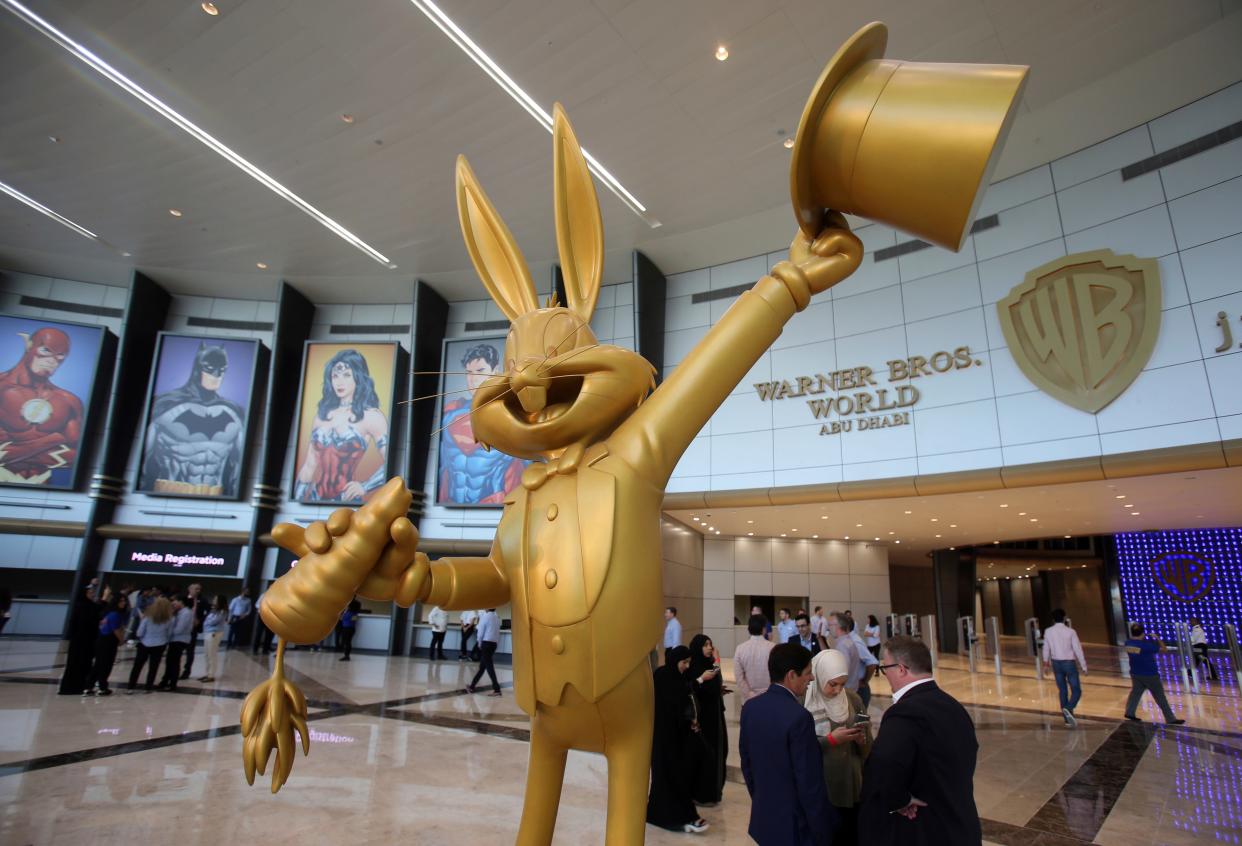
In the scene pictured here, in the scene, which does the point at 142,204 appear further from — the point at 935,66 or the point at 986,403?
the point at 986,403

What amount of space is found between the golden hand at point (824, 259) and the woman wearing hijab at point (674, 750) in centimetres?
249

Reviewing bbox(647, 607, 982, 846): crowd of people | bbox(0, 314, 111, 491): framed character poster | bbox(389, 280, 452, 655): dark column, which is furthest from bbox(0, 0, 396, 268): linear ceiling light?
bbox(647, 607, 982, 846): crowd of people

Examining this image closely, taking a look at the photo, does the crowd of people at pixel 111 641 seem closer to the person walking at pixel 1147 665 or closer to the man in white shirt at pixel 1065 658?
the man in white shirt at pixel 1065 658

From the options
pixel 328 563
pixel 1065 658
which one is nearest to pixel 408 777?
pixel 328 563

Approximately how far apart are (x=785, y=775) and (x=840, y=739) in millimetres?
351

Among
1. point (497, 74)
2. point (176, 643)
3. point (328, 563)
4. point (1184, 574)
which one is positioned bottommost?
point (176, 643)

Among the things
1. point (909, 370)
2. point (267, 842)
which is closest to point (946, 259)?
point (909, 370)

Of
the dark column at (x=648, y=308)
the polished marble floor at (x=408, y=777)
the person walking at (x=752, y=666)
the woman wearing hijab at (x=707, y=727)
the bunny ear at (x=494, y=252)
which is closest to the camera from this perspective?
the bunny ear at (x=494, y=252)

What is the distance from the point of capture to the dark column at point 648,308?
41.8ft

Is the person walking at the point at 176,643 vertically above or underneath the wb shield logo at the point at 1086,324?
underneath

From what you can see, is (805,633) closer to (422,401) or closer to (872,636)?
(872,636)

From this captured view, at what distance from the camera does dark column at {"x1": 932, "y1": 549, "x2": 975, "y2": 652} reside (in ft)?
63.6

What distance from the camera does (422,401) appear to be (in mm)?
13891

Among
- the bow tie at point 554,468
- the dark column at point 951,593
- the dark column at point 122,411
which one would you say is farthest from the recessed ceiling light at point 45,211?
the dark column at point 951,593
